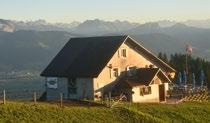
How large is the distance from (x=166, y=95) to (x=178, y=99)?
3.55 meters

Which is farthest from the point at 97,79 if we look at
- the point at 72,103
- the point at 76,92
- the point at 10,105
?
the point at 10,105

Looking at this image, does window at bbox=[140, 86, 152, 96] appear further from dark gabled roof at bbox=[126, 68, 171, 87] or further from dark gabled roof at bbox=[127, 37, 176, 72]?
dark gabled roof at bbox=[127, 37, 176, 72]

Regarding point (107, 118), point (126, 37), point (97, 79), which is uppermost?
point (126, 37)

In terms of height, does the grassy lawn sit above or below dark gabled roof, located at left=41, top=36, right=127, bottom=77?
below

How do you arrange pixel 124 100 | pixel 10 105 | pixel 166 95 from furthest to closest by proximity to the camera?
pixel 166 95 < pixel 124 100 < pixel 10 105

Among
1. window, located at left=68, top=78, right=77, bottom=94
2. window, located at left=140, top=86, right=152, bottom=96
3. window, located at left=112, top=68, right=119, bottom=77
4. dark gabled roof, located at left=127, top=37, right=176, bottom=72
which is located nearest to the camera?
window, located at left=140, top=86, right=152, bottom=96

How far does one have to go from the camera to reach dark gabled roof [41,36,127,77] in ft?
210

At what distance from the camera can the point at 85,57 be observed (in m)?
66.5

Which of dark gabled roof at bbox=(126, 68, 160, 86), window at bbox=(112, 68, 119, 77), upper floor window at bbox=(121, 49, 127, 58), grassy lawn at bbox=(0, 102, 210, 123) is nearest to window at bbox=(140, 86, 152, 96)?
dark gabled roof at bbox=(126, 68, 160, 86)

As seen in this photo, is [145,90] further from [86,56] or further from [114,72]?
[86,56]

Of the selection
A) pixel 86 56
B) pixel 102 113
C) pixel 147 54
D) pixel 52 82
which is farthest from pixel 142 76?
pixel 102 113

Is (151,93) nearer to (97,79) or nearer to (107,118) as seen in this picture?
(97,79)

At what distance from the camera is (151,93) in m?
66.1

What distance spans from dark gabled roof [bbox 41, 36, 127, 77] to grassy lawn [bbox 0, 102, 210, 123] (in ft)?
31.7
